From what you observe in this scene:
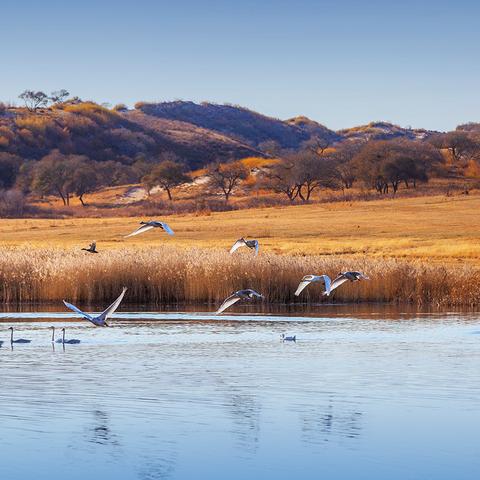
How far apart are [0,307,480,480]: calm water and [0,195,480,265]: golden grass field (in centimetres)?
2610

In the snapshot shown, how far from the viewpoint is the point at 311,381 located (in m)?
20.2

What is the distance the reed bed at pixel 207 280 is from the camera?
36.1 metres

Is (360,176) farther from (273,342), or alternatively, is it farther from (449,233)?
(273,342)

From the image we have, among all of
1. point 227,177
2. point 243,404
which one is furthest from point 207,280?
point 227,177

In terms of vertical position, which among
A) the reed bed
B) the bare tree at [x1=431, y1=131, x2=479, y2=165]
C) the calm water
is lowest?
the calm water

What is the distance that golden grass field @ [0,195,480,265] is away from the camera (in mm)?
58531

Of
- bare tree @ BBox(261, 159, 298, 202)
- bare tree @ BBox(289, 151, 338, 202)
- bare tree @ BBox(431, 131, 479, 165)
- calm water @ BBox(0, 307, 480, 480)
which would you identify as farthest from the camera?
bare tree @ BBox(431, 131, 479, 165)

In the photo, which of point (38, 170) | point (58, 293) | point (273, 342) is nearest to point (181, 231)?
point (58, 293)

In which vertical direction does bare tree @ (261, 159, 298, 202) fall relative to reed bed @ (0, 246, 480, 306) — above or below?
above

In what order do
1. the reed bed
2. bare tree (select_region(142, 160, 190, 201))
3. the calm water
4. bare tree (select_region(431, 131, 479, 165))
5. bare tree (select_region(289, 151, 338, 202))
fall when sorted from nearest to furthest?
the calm water, the reed bed, bare tree (select_region(289, 151, 338, 202)), bare tree (select_region(142, 160, 190, 201)), bare tree (select_region(431, 131, 479, 165))

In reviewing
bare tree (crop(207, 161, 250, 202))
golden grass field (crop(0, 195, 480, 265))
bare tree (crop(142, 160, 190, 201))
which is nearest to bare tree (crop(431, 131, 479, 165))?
bare tree (crop(207, 161, 250, 202))

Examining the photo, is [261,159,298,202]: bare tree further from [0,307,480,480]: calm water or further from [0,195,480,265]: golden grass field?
[0,307,480,480]: calm water

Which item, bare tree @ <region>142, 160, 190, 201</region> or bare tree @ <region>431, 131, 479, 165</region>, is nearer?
bare tree @ <region>142, 160, 190, 201</region>

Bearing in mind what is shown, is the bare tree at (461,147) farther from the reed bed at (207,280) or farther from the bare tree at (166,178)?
the reed bed at (207,280)
